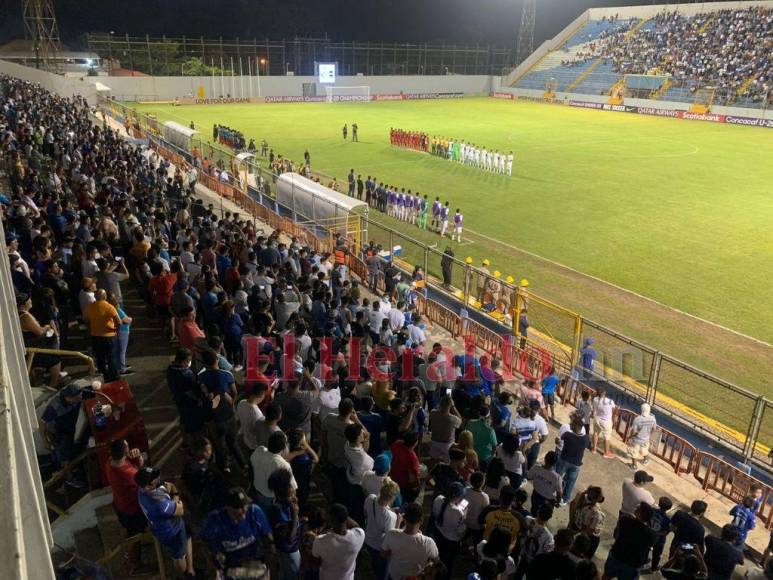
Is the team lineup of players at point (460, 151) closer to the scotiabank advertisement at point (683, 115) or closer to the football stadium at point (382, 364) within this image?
the football stadium at point (382, 364)

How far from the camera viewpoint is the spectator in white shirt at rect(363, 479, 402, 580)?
4805mm

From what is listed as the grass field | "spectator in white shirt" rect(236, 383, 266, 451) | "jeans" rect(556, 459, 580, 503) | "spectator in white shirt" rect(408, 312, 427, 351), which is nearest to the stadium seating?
the grass field

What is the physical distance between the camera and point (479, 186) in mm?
26609

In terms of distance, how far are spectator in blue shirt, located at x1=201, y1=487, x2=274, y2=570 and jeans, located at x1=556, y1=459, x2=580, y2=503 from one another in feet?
12.2

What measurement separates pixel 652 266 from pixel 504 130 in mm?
27856

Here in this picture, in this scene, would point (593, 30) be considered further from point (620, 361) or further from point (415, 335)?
point (415, 335)

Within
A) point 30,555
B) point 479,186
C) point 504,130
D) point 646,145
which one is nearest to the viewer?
point 30,555

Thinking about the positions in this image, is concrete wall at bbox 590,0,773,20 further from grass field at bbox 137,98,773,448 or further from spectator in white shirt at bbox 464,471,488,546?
spectator in white shirt at bbox 464,471,488,546

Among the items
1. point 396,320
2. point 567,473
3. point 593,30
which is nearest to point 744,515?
point 567,473

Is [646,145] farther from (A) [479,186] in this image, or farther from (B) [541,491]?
(B) [541,491]

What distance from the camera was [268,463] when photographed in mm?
5020

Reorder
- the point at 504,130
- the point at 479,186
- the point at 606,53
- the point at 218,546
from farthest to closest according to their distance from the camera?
the point at 606,53, the point at 504,130, the point at 479,186, the point at 218,546

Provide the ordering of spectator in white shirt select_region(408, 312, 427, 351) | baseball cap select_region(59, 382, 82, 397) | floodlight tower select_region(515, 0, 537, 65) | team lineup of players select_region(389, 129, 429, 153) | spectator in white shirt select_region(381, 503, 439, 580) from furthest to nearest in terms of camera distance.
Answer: floodlight tower select_region(515, 0, 537, 65) → team lineup of players select_region(389, 129, 429, 153) → spectator in white shirt select_region(408, 312, 427, 351) → baseball cap select_region(59, 382, 82, 397) → spectator in white shirt select_region(381, 503, 439, 580)

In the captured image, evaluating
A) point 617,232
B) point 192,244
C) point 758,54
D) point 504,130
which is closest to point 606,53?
point 758,54
